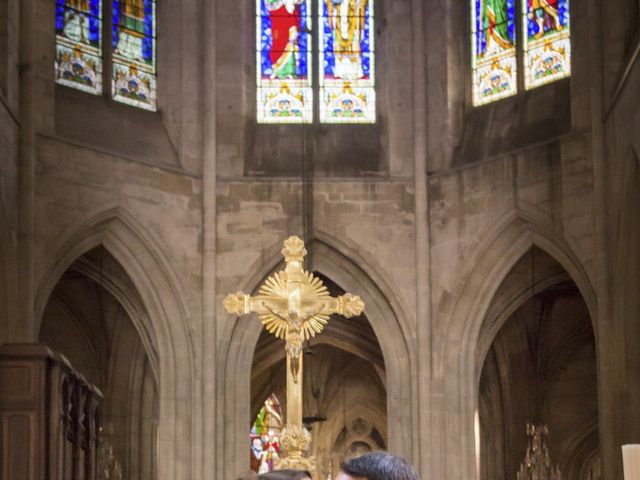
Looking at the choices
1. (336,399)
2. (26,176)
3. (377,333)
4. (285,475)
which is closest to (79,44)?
(26,176)

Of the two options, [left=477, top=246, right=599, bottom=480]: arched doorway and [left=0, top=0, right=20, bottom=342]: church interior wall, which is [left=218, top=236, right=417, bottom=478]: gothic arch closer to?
[left=477, top=246, right=599, bottom=480]: arched doorway

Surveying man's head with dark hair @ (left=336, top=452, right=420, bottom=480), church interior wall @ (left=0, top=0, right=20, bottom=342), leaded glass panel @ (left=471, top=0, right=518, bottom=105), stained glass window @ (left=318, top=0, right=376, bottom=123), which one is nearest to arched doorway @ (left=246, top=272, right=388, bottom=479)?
stained glass window @ (left=318, top=0, right=376, bottom=123)

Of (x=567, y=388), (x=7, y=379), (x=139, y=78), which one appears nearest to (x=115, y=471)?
(x=139, y=78)

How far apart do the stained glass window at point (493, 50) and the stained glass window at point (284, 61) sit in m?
1.97

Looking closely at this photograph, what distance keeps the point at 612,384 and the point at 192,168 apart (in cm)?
534

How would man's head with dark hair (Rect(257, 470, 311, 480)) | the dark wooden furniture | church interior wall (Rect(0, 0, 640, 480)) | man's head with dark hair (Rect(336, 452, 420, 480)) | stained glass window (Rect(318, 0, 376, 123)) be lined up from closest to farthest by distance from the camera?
1. man's head with dark hair (Rect(336, 452, 420, 480))
2. man's head with dark hair (Rect(257, 470, 311, 480))
3. the dark wooden furniture
4. church interior wall (Rect(0, 0, 640, 480))
5. stained glass window (Rect(318, 0, 376, 123))

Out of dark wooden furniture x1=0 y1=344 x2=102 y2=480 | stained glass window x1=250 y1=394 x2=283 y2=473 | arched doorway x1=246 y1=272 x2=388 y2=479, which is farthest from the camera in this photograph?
arched doorway x1=246 y1=272 x2=388 y2=479

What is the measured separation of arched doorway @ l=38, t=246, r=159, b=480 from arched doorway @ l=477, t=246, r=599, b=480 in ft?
14.2

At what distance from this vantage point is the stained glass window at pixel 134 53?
17547 millimetres

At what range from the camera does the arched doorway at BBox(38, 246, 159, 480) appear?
1889 cm

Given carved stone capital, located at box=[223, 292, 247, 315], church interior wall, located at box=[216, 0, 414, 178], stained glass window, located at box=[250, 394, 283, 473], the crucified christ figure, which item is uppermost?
church interior wall, located at box=[216, 0, 414, 178]

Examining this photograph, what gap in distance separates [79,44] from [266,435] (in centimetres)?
746

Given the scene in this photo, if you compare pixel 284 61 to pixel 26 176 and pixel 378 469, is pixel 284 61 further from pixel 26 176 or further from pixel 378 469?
pixel 378 469

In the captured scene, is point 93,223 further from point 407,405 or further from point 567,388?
point 567,388
